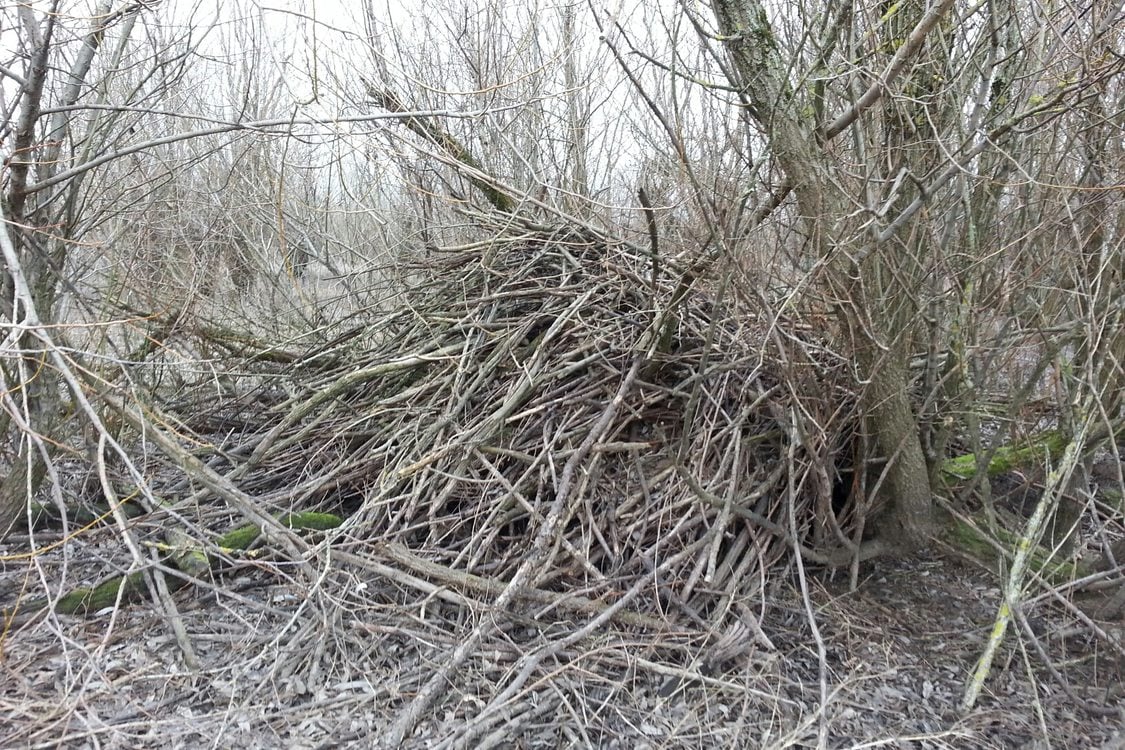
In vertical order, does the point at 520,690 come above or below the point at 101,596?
below

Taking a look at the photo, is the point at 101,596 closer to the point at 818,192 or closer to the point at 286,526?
the point at 286,526

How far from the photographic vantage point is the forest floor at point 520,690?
2.55 metres

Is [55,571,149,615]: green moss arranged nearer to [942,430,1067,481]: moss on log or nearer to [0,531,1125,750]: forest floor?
[0,531,1125,750]: forest floor

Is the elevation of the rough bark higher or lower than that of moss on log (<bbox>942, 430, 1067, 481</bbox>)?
higher

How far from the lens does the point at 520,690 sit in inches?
105

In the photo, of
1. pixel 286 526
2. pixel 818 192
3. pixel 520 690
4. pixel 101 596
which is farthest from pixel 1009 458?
pixel 101 596

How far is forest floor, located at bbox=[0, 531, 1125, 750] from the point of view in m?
2.55

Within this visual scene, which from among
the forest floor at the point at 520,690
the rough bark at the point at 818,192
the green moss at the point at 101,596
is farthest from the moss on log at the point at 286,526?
the rough bark at the point at 818,192

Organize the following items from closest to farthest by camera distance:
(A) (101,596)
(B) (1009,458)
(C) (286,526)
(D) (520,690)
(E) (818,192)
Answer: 1. (D) (520,690)
2. (E) (818,192)
3. (A) (101,596)
4. (C) (286,526)
5. (B) (1009,458)

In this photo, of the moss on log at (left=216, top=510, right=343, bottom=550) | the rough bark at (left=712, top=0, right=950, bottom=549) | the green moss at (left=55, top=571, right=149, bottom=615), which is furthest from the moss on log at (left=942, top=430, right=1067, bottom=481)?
the green moss at (left=55, top=571, right=149, bottom=615)

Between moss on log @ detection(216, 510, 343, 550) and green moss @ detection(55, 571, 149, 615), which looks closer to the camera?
green moss @ detection(55, 571, 149, 615)

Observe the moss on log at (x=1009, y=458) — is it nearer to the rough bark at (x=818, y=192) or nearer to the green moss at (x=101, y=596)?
the rough bark at (x=818, y=192)

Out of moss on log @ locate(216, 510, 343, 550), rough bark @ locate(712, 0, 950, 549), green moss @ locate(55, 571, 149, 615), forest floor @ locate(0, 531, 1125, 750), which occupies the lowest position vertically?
forest floor @ locate(0, 531, 1125, 750)

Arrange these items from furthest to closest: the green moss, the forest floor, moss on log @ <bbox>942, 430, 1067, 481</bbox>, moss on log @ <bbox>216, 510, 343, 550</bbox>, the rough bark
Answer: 1. moss on log @ <bbox>942, 430, 1067, 481</bbox>
2. moss on log @ <bbox>216, 510, 343, 550</bbox>
3. the green moss
4. the rough bark
5. the forest floor
